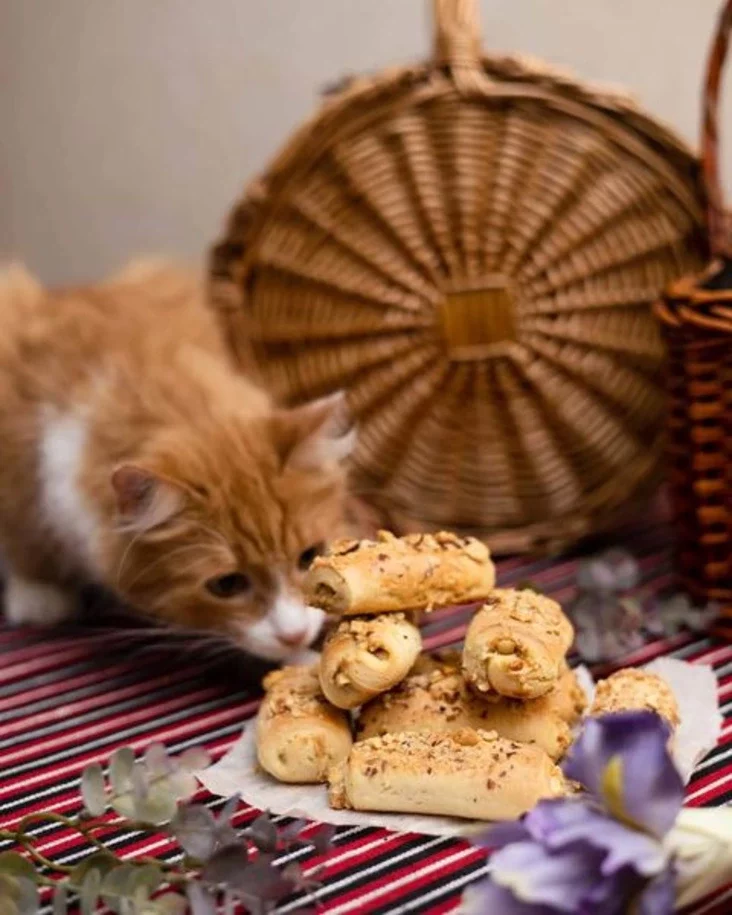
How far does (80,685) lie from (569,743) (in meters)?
0.54

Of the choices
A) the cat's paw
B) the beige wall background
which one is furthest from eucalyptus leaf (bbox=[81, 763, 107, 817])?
the beige wall background

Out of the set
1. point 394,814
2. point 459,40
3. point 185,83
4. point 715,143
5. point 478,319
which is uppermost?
point 185,83

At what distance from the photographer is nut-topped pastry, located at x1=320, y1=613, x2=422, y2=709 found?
94 cm

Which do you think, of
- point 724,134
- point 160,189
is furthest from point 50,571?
point 724,134

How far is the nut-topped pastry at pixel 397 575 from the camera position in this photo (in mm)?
955

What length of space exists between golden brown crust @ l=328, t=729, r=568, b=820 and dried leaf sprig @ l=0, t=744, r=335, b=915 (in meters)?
0.05

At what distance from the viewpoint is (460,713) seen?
3.13 ft

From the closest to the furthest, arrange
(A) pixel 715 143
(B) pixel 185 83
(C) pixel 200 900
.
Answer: (C) pixel 200 900
(A) pixel 715 143
(B) pixel 185 83

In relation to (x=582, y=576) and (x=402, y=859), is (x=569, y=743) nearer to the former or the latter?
(x=402, y=859)

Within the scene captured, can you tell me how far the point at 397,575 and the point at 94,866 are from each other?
1.05 ft

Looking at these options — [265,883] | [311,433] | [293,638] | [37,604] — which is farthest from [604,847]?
[37,604]

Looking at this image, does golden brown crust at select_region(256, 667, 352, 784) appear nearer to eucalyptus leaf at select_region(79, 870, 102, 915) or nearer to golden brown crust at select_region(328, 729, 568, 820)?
golden brown crust at select_region(328, 729, 568, 820)

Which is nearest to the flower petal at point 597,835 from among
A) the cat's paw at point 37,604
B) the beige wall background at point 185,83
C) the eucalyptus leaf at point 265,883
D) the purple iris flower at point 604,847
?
the purple iris flower at point 604,847

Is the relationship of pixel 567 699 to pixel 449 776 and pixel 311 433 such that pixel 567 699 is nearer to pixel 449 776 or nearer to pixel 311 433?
pixel 449 776
